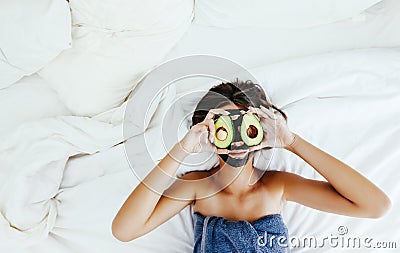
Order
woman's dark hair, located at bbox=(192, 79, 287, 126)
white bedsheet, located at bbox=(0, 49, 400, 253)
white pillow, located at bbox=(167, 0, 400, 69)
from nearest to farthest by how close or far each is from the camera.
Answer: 1. woman's dark hair, located at bbox=(192, 79, 287, 126)
2. white bedsheet, located at bbox=(0, 49, 400, 253)
3. white pillow, located at bbox=(167, 0, 400, 69)

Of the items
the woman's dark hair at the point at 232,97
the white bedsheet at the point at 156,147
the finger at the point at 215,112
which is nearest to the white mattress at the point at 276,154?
the white bedsheet at the point at 156,147

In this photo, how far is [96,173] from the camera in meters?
1.29

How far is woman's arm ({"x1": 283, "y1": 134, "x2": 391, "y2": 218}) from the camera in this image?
3.70 feet

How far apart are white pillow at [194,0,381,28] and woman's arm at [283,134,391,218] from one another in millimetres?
329

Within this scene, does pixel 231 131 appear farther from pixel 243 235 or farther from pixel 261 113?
pixel 243 235

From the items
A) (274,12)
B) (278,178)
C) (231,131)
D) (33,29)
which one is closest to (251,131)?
(231,131)

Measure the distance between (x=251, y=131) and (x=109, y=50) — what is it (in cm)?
43

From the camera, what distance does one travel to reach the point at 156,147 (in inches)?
49.4

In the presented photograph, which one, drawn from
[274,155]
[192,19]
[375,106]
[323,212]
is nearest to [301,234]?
[323,212]

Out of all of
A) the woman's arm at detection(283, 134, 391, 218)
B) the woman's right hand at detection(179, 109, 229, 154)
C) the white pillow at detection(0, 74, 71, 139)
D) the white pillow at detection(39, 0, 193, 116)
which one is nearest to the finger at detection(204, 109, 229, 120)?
the woman's right hand at detection(179, 109, 229, 154)

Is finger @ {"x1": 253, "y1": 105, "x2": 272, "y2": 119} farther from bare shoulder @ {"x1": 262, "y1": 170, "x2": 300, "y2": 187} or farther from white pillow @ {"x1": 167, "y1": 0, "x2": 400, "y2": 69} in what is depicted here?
white pillow @ {"x1": 167, "y1": 0, "x2": 400, "y2": 69}

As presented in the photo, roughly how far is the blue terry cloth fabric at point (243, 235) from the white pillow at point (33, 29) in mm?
516

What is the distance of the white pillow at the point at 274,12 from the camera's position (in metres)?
1.29

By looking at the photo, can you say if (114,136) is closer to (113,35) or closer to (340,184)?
(113,35)
